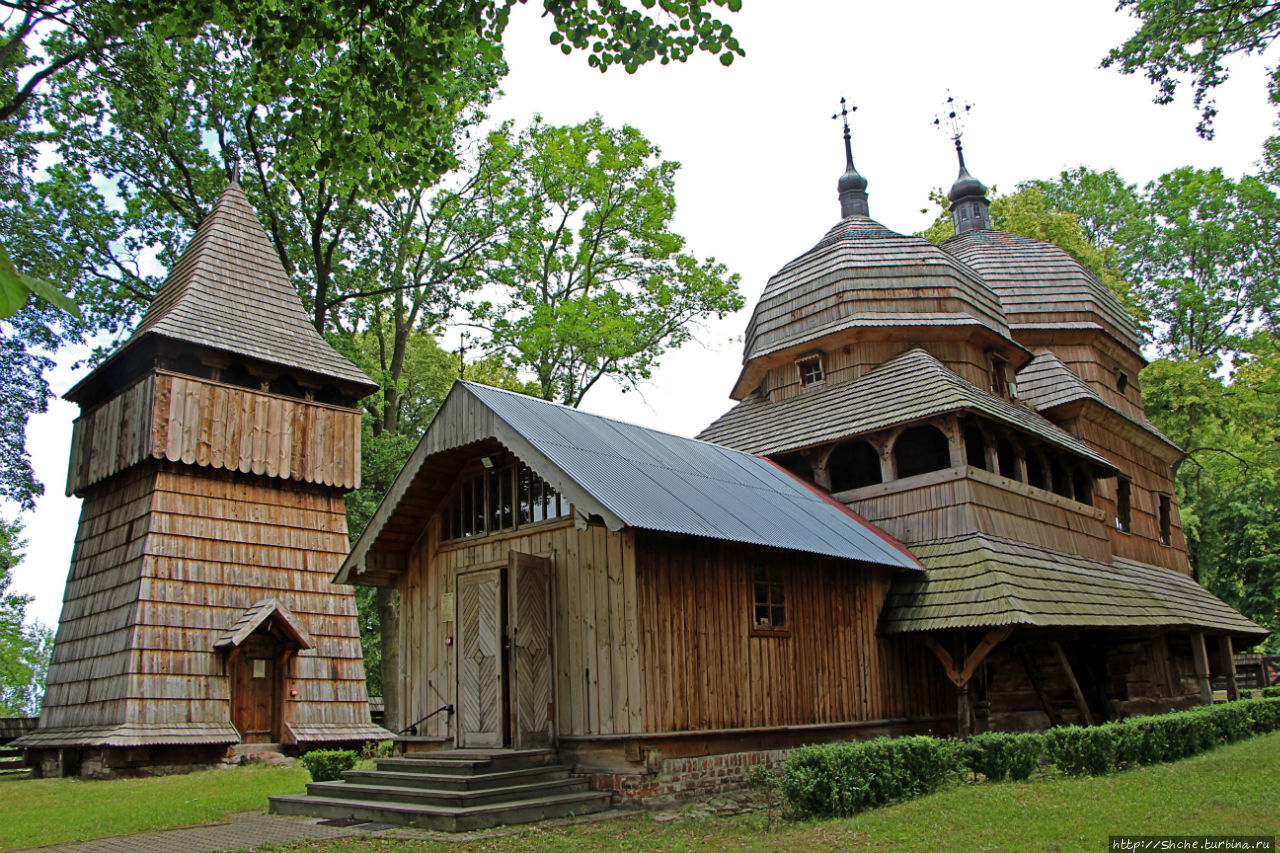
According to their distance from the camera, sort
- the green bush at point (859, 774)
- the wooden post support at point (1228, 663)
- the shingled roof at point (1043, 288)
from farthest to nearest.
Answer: the shingled roof at point (1043, 288), the wooden post support at point (1228, 663), the green bush at point (859, 774)

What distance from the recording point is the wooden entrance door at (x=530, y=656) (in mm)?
11875

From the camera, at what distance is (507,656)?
1249cm

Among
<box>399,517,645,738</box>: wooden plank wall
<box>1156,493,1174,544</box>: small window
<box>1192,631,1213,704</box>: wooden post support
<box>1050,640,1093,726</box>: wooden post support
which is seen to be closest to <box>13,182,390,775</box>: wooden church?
<box>399,517,645,738</box>: wooden plank wall

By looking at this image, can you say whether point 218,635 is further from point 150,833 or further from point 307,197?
point 307,197

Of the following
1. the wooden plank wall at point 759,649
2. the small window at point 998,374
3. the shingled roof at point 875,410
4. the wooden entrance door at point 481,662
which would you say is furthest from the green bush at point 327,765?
the small window at point 998,374

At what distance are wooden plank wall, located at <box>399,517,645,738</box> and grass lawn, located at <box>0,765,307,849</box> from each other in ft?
8.95

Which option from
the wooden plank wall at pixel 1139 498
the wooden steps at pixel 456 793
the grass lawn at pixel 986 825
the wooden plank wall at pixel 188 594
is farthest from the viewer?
the wooden plank wall at pixel 1139 498

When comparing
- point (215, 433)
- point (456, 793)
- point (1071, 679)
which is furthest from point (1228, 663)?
point (215, 433)

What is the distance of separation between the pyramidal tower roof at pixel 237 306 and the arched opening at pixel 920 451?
468 inches

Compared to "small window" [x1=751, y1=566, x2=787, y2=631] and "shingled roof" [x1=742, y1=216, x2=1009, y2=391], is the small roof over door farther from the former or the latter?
"shingled roof" [x1=742, y1=216, x2=1009, y2=391]

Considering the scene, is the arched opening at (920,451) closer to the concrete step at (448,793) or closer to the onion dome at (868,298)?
the onion dome at (868,298)

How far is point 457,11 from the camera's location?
30.9ft

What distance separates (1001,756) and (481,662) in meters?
6.69

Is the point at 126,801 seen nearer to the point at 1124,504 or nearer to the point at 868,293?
the point at 868,293
